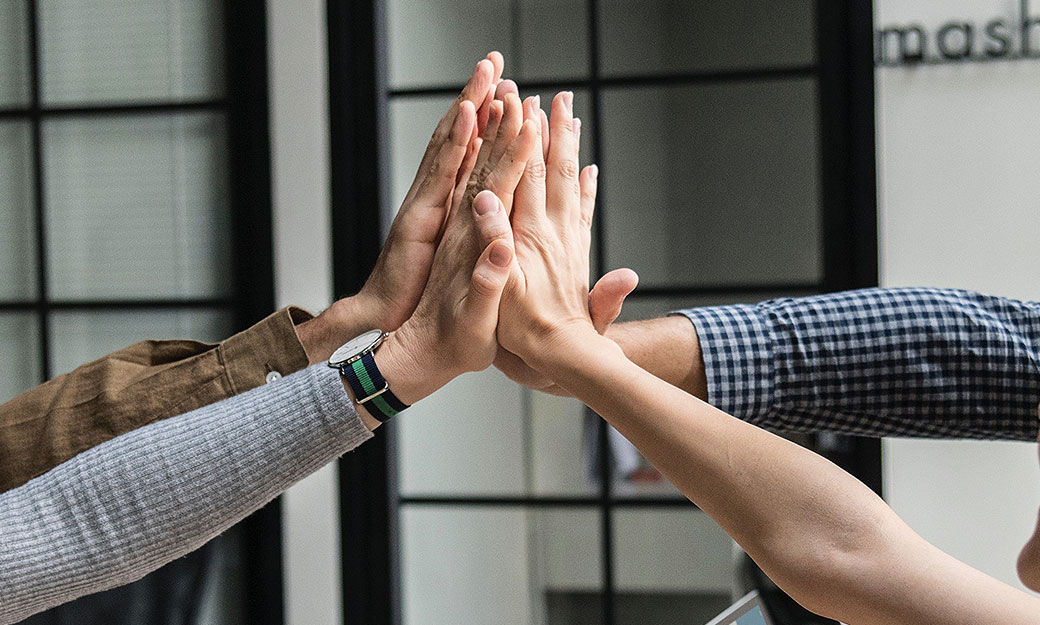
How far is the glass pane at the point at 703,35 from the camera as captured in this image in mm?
1822

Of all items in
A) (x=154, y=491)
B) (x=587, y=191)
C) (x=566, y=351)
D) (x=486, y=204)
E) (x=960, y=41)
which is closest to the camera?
(x=154, y=491)

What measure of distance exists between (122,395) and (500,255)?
0.46 meters

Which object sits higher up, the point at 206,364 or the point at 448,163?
the point at 448,163

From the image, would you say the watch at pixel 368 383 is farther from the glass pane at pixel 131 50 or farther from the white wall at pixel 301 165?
the glass pane at pixel 131 50

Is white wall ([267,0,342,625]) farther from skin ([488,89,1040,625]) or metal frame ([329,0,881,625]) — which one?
skin ([488,89,1040,625])

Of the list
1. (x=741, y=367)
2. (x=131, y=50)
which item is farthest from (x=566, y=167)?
(x=131, y=50)

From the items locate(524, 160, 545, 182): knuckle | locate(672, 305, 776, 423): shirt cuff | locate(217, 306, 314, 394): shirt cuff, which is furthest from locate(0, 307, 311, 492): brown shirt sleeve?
locate(672, 305, 776, 423): shirt cuff

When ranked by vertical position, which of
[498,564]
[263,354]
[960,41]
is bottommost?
[498,564]

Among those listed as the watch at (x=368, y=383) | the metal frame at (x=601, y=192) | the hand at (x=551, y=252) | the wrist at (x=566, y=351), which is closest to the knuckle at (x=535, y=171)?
the hand at (x=551, y=252)

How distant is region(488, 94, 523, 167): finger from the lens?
1.10 metres

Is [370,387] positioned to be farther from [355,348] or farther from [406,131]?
[406,131]

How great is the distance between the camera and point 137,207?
198 cm

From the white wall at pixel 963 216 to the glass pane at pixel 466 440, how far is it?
785mm

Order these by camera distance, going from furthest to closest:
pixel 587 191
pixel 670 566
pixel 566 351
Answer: pixel 670 566, pixel 587 191, pixel 566 351
